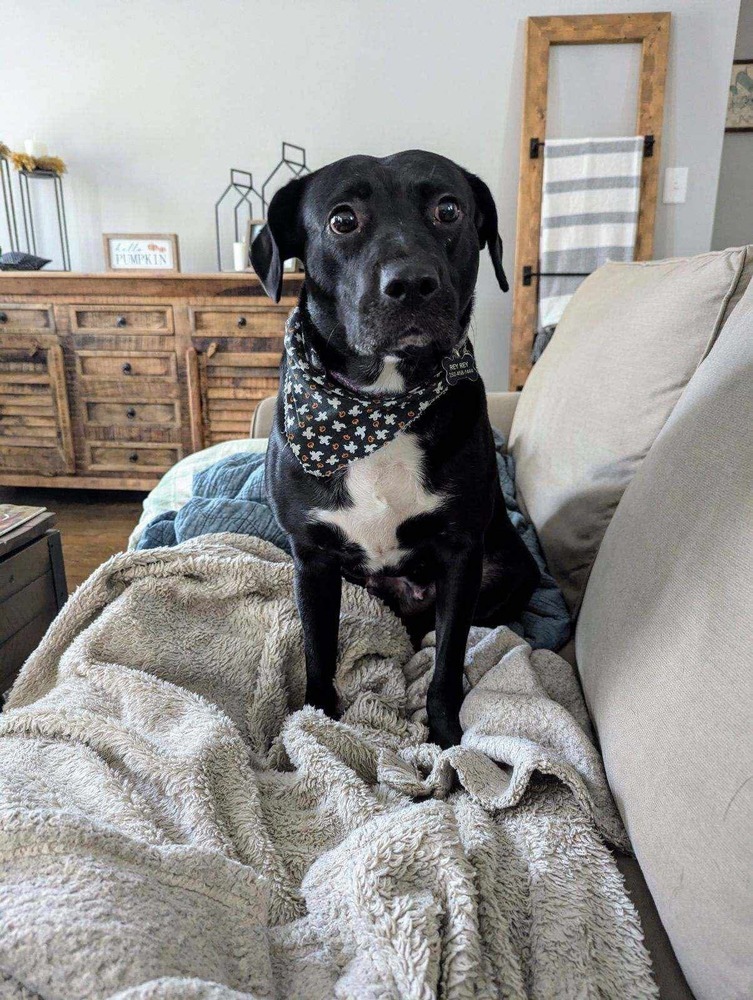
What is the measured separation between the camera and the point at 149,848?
50cm

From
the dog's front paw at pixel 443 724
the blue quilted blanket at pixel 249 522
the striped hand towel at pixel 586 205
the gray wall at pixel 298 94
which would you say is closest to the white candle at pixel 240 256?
the gray wall at pixel 298 94

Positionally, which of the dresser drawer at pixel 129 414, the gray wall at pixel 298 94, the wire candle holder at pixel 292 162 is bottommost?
the dresser drawer at pixel 129 414

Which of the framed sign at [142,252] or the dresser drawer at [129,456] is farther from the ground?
the framed sign at [142,252]

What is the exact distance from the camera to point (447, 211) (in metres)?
0.87

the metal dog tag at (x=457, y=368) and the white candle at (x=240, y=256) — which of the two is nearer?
the metal dog tag at (x=457, y=368)

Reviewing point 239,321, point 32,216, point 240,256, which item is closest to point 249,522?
point 239,321

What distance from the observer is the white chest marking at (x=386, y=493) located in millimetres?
875

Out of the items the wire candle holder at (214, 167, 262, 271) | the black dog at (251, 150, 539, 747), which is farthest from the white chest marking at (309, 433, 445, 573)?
the wire candle holder at (214, 167, 262, 271)

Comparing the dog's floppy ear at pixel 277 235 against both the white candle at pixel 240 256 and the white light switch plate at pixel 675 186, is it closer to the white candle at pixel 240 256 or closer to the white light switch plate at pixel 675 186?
the white candle at pixel 240 256

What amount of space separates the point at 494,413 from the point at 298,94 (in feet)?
6.42

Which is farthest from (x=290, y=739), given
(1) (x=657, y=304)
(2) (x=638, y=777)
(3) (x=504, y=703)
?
(1) (x=657, y=304)

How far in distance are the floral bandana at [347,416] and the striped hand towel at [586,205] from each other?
2054 millimetres

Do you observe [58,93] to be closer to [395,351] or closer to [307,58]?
[307,58]

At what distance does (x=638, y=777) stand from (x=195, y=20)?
11.1 ft
